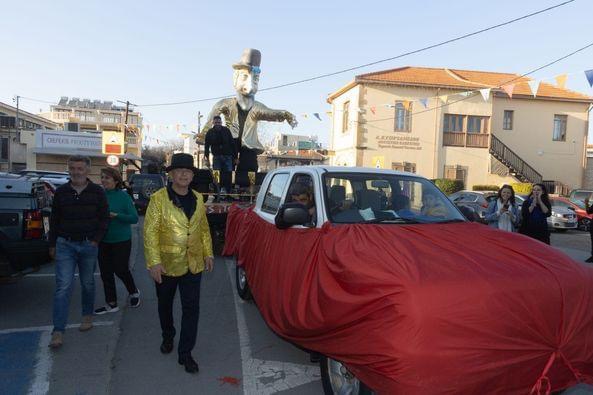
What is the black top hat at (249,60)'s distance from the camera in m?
12.1

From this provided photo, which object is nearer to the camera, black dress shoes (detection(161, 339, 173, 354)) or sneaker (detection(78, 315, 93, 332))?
black dress shoes (detection(161, 339, 173, 354))

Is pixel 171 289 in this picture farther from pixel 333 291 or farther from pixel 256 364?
pixel 333 291

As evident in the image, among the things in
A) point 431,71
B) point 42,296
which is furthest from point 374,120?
point 42,296

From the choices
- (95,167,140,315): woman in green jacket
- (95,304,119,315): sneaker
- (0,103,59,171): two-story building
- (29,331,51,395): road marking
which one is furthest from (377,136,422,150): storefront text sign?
(0,103,59,171): two-story building

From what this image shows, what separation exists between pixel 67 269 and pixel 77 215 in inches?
20.6

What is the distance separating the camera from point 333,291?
9.84 ft

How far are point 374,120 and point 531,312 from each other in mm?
28871

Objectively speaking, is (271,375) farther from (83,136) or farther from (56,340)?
(83,136)

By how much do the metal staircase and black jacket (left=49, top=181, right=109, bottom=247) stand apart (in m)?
30.5

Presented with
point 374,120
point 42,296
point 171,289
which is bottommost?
point 42,296

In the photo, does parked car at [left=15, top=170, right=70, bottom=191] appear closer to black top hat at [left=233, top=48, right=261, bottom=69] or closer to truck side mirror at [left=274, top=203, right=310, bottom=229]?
black top hat at [left=233, top=48, right=261, bottom=69]

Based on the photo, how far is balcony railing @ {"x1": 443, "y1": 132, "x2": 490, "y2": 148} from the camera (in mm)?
31172

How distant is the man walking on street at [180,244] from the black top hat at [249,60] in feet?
28.0

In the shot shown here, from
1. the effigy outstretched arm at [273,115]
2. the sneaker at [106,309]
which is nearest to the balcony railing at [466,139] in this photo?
the effigy outstretched arm at [273,115]
